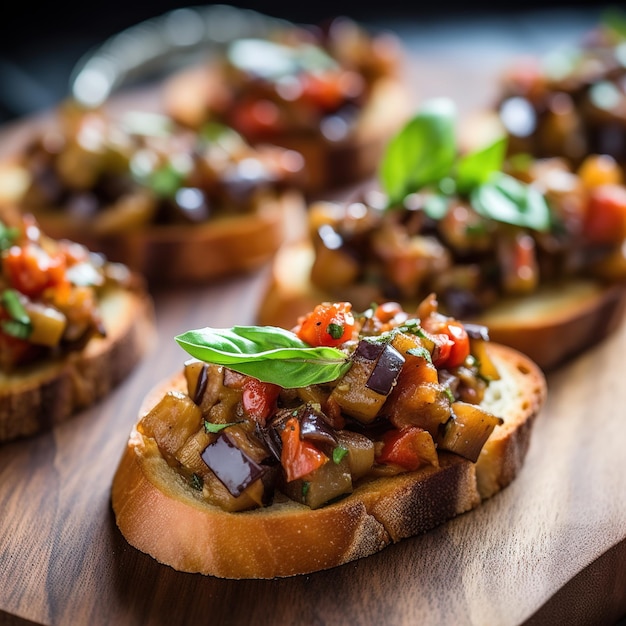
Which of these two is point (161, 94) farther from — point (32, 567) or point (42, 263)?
point (32, 567)

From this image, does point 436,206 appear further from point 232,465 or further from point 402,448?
point 232,465

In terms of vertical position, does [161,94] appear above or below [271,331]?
below

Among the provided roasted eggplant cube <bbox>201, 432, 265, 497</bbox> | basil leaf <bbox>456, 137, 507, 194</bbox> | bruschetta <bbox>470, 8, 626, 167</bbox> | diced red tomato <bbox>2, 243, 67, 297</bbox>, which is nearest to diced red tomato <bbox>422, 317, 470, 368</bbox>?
roasted eggplant cube <bbox>201, 432, 265, 497</bbox>

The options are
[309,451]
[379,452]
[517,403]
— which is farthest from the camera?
[517,403]

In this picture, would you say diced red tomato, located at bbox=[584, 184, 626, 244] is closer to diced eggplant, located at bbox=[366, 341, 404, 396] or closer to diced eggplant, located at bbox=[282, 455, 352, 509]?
diced eggplant, located at bbox=[366, 341, 404, 396]

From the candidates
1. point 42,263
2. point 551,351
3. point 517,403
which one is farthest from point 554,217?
point 42,263

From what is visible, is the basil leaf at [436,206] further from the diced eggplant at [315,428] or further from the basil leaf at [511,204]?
the diced eggplant at [315,428]
